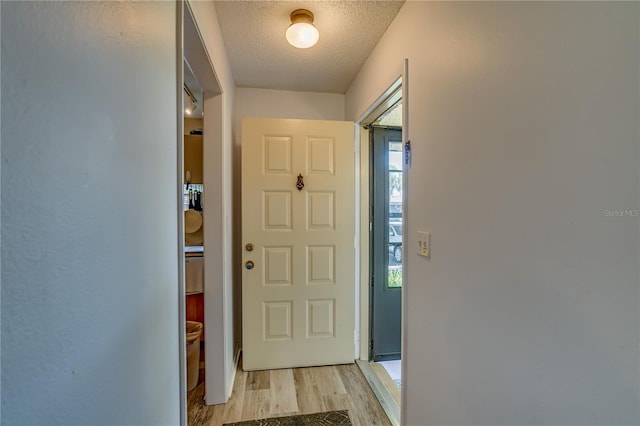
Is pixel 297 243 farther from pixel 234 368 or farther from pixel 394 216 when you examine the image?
pixel 234 368

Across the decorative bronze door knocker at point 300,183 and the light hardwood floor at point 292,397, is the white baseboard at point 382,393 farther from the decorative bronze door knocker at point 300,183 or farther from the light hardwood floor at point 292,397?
the decorative bronze door knocker at point 300,183

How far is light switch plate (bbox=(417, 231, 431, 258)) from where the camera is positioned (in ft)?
3.91

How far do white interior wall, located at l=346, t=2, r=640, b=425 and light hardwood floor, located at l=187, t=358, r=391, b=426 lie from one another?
26.8 inches

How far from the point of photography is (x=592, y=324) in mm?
591

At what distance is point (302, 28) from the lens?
1.50m

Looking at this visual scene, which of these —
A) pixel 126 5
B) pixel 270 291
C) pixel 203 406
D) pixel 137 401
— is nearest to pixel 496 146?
pixel 126 5

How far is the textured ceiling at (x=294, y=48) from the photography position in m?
1.46

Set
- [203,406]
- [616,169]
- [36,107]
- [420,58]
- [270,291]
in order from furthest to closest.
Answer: [270,291] < [203,406] < [420,58] < [616,169] < [36,107]

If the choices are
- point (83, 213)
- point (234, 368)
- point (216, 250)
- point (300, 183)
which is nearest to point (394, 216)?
point (300, 183)

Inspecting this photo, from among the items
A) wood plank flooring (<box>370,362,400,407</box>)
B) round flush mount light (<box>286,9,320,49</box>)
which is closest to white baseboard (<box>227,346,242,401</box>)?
wood plank flooring (<box>370,362,400,407</box>)

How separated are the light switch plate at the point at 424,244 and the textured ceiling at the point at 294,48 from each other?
1.22m

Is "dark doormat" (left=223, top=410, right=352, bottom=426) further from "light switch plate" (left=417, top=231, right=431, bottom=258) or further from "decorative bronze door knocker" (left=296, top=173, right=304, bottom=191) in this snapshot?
"decorative bronze door knocker" (left=296, top=173, right=304, bottom=191)

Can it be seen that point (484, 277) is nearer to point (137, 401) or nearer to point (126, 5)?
point (137, 401)

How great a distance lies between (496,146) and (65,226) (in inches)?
41.5
